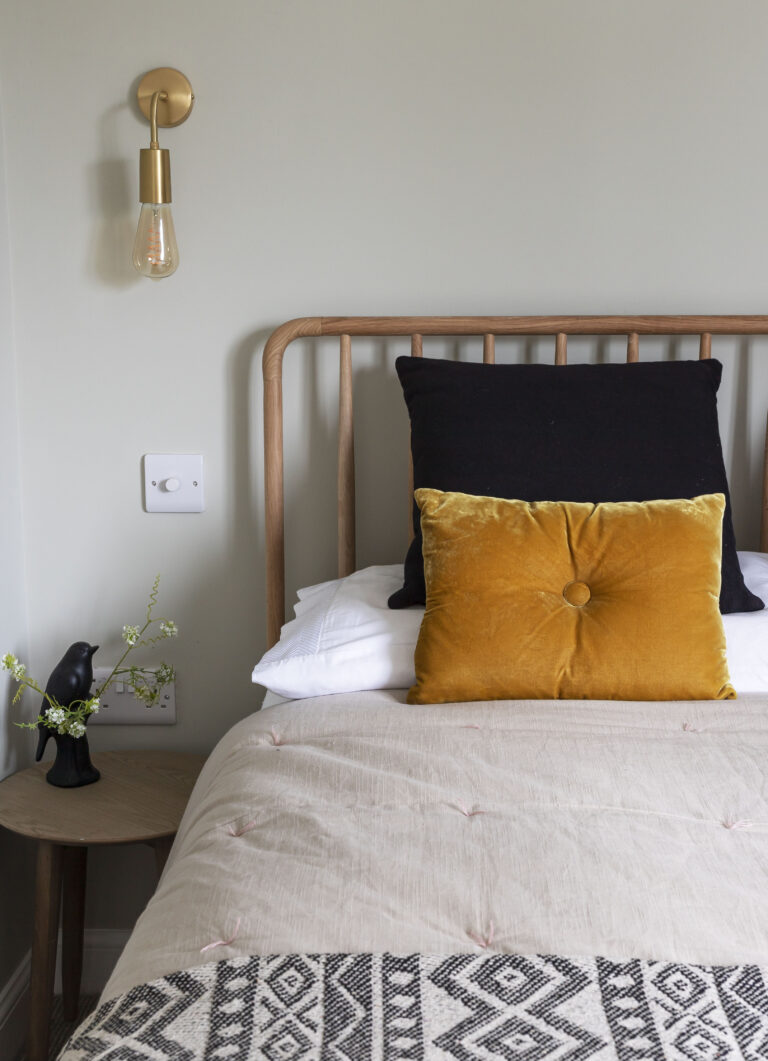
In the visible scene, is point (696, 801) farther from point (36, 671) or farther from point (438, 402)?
point (36, 671)

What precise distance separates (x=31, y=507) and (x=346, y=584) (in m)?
0.67

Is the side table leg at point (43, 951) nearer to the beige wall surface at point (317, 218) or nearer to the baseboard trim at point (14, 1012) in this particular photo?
the baseboard trim at point (14, 1012)

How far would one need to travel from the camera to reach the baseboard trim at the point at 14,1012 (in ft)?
5.32

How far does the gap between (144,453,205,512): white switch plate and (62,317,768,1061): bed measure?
632mm

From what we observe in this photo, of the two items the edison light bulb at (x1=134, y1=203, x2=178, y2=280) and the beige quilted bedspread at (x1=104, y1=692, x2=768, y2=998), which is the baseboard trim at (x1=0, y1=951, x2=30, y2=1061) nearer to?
the beige quilted bedspread at (x1=104, y1=692, x2=768, y2=998)

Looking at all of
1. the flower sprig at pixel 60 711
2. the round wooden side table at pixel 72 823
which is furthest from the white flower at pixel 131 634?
the round wooden side table at pixel 72 823

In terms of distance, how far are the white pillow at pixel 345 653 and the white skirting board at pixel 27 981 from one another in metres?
0.83

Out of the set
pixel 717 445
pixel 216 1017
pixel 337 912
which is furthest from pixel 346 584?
pixel 216 1017

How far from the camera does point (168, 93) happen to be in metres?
1.62

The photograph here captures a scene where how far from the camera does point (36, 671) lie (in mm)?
1787

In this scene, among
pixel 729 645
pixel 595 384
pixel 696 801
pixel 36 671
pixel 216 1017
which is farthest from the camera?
pixel 36 671

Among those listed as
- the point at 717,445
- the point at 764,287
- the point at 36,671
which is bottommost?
the point at 36,671

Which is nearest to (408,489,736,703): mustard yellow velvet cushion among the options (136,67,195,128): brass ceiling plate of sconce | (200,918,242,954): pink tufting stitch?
(200,918,242,954): pink tufting stitch

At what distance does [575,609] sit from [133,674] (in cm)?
92
